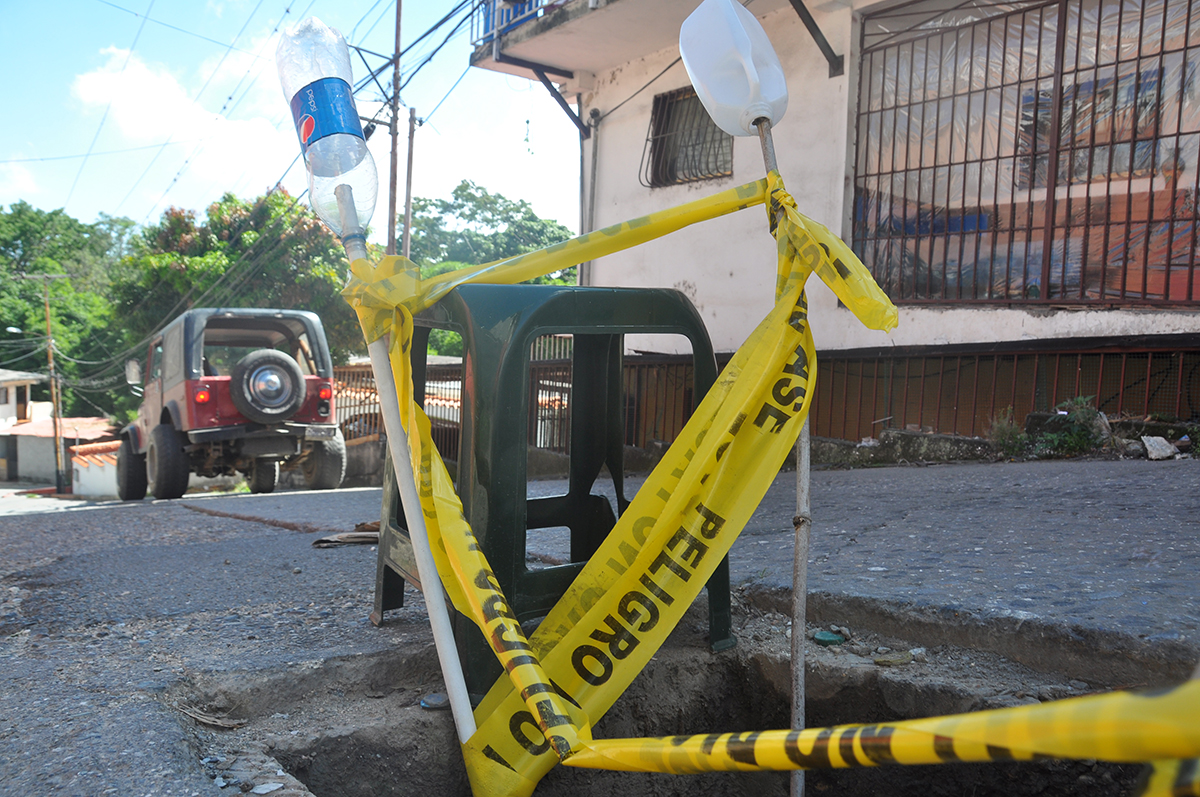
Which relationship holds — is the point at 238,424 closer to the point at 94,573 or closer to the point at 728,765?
the point at 94,573

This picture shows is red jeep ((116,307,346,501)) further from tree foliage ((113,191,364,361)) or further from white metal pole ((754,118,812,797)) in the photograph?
tree foliage ((113,191,364,361))

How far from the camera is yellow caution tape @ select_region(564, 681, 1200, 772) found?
0.70 m

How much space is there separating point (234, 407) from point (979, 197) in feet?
23.8

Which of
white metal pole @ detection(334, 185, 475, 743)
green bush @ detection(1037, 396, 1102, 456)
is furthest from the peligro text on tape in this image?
green bush @ detection(1037, 396, 1102, 456)

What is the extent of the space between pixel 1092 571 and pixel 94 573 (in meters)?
3.79

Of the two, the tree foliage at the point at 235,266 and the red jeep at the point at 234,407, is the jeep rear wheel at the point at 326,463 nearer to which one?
the red jeep at the point at 234,407

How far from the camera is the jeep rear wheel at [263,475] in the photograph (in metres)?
8.56

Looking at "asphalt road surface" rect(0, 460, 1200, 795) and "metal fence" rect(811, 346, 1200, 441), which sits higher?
"metal fence" rect(811, 346, 1200, 441)

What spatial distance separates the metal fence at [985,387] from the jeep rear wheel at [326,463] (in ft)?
18.0

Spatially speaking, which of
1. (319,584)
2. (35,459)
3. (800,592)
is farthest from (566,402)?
(35,459)

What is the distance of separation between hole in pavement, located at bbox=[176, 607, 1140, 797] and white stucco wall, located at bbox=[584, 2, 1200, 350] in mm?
4279

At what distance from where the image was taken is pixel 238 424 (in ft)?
25.6

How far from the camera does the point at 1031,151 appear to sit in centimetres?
580

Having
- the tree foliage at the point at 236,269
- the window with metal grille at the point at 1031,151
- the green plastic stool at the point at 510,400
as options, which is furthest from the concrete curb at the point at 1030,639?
the tree foliage at the point at 236,269
